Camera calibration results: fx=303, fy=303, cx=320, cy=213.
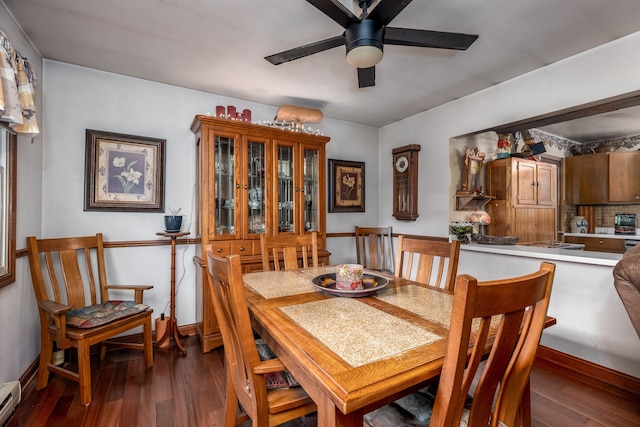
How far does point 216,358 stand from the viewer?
2.43 meters

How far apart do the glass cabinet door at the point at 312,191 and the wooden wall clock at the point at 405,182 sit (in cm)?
117

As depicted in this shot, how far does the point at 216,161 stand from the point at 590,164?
16.7 feet

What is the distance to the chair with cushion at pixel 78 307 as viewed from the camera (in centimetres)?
185

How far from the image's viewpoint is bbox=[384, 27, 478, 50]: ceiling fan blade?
1.60 metres

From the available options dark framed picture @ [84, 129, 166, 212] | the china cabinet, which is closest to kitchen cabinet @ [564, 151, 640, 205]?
the china cabinet

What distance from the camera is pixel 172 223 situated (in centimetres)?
260

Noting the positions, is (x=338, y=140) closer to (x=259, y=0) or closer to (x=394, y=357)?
(x=259, y=0)

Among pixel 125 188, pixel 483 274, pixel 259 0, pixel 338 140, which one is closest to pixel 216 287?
pixel 259 0

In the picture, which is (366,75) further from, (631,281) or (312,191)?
(631,281)

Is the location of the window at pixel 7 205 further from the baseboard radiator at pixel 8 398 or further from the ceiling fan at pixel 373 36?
the ceiling fan at pixel 373 36

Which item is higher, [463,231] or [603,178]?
[603,178]

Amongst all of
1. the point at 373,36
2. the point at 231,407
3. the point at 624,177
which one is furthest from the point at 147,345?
the point at 624,177

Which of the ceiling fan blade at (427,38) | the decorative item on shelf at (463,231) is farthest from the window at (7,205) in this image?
the decorative item on shelf at (463,231)

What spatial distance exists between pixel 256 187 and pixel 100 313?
152 cm
